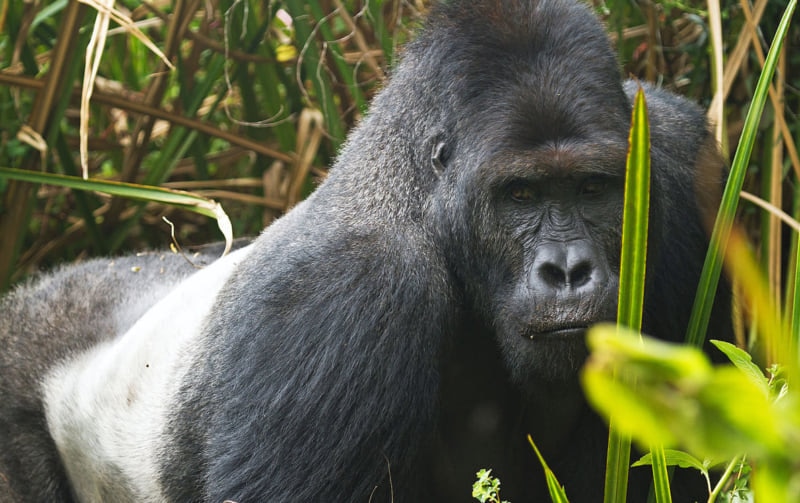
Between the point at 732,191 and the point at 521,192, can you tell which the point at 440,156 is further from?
the point at 732,191

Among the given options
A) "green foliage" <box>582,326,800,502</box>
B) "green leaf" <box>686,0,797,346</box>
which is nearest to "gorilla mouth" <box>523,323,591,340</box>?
"green leaf" <box>686,0,797,346</box>

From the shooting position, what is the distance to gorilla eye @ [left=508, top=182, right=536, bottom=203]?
2389 mm

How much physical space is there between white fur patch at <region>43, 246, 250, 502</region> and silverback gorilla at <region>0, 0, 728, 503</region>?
42mm

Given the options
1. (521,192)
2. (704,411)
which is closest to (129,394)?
(521,192)

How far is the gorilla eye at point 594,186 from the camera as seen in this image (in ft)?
7.77

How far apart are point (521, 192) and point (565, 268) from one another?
0.94ft

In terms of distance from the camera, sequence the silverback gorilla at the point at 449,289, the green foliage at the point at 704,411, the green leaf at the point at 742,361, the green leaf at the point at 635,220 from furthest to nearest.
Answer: the silverback gorilla at the point at 449,289 → the green leaf at the point at 742,361 → the green leaf at the point at 635,220 → the green foliage at the point at 704,411

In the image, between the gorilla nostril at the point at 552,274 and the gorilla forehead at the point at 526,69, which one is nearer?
the gorilla nostril at the point at 552,274

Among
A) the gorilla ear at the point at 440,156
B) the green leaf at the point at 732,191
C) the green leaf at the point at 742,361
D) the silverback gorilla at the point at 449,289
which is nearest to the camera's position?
the green leaf at the point at 742,361

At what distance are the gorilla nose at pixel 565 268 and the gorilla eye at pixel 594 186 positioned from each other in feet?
0.63

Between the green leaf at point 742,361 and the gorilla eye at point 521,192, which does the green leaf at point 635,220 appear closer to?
the green leaf at point 742,361

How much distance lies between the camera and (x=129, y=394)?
3.35m

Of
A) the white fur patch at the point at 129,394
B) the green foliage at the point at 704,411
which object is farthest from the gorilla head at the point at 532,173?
the green foliage at the point at 704,411

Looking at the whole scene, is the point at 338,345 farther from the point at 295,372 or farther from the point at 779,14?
the point at 779,14
